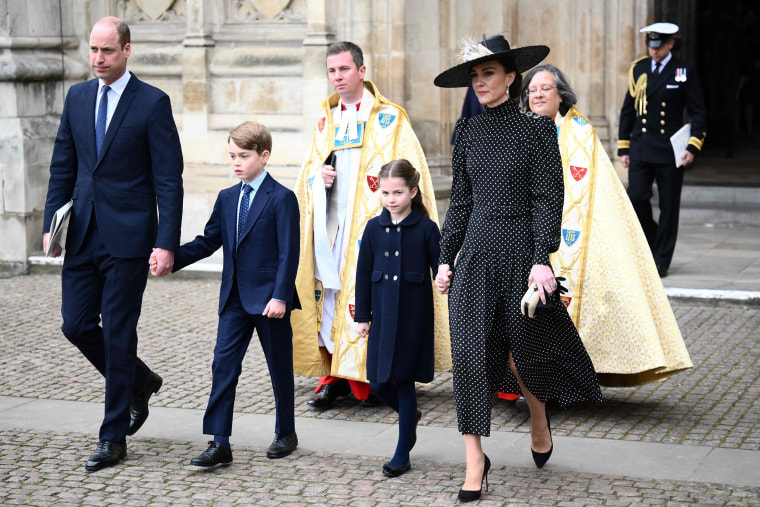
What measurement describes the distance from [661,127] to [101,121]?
17.7 ft

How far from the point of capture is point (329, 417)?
591 cm

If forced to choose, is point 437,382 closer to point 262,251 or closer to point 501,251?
point 262,251

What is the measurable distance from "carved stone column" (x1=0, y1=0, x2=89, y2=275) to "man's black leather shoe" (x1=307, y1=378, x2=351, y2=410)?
531cm

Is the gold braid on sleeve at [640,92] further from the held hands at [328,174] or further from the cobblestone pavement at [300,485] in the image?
the cobblestone pavement at [300,485]

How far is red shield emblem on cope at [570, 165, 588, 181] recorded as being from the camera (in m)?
5.91

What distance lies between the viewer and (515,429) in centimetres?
562

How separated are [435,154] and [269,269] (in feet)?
19.7

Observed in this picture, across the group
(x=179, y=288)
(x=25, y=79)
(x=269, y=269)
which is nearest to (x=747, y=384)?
(x=269, y=269)

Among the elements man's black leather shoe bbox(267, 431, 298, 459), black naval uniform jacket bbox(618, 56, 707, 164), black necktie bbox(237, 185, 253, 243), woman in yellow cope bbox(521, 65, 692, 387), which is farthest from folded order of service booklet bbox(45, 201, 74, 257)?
black naval uniform jacket bbox(618, 56, 707, 164)

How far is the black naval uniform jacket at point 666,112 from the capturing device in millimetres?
9336

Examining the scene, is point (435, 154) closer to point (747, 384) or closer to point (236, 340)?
point (747, 384)

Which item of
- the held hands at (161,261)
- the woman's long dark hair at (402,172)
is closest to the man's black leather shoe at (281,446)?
the held hands at (161,261)

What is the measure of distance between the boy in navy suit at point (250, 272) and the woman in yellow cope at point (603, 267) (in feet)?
4.73

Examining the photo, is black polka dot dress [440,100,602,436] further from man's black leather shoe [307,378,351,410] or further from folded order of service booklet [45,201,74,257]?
folded order of service booklet [45,201,74,257]
